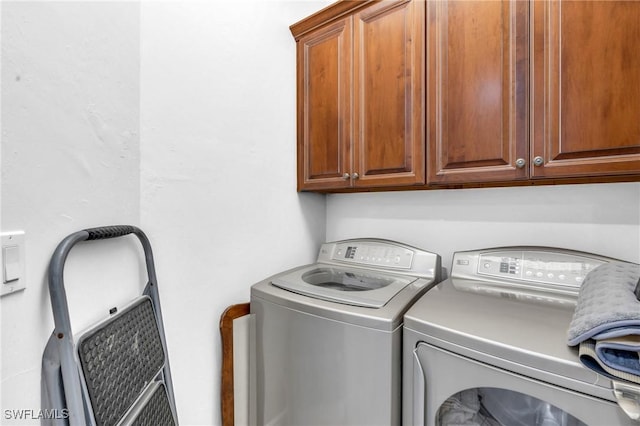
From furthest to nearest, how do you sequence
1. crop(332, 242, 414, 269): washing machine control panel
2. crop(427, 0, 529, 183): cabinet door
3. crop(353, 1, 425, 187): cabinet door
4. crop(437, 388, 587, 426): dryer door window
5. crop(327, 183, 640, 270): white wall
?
crop(332, 242, 414, 269): washing machine control panel
crop(353, 1, 425, 187): cabinet door
crop(327, 183, 640, 270): white wall
crop(427, 0, 529, 183): cabinet door
crop(437, 388, 587, 426): dryer door window

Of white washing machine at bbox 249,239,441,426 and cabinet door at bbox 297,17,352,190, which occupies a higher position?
cabinet door at bbox 297,17,352,190

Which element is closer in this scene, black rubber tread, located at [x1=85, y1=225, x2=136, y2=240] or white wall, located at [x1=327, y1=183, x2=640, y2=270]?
black rubber tread, located at [x1=85, y1=225, x2=136, y2=240]

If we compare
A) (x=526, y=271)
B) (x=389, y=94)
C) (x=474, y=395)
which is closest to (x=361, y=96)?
A: (x=389, y=94)

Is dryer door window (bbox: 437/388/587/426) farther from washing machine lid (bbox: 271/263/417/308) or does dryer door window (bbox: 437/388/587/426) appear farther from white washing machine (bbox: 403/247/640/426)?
washing machine lid (bbox: 271/263/417/308)

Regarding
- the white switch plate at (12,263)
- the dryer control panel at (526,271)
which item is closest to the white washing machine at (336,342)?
the dryer control panel at (526,271)

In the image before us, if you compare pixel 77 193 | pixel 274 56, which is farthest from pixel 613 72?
pixel 77 193

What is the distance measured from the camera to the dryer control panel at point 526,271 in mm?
1087

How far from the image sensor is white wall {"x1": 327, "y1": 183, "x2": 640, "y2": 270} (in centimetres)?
117

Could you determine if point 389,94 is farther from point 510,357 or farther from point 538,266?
point 510,357

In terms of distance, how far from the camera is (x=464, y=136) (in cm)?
118

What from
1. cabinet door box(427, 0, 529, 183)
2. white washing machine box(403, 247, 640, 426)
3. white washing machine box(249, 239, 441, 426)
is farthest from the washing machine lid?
cabinet door box(427, 0, 529, 183)

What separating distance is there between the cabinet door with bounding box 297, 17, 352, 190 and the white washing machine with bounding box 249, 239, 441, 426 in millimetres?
508

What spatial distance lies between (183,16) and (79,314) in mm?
1112

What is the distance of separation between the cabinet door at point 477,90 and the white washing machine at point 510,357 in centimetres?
43
